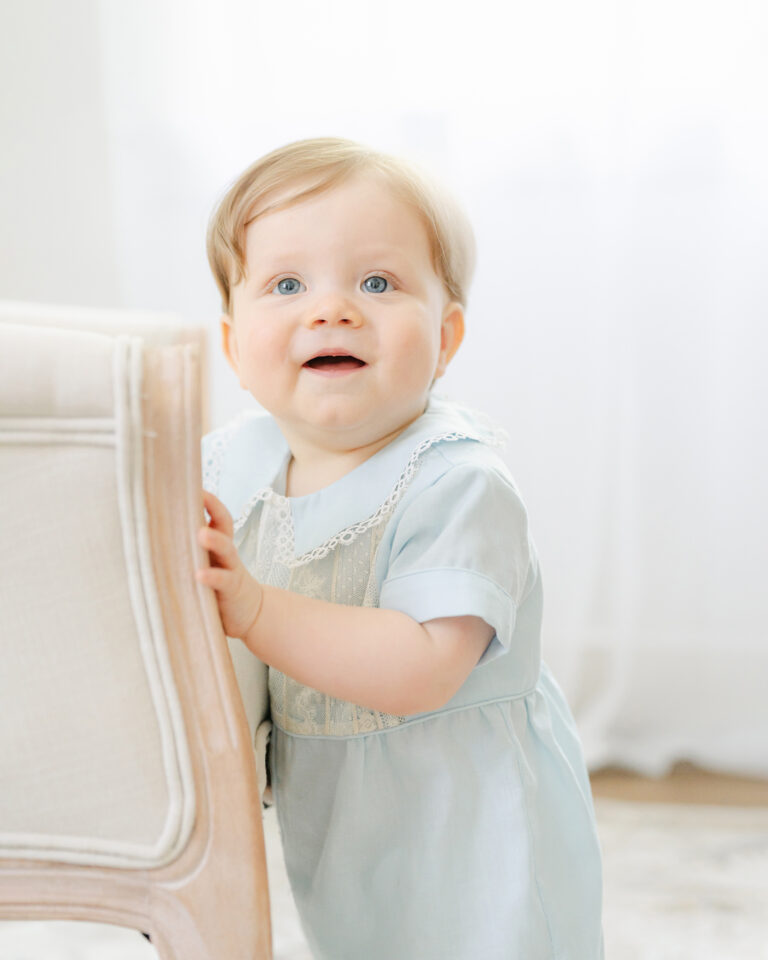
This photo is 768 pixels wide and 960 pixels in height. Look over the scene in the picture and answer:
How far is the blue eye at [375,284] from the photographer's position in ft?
2.67

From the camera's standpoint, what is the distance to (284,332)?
0.81m

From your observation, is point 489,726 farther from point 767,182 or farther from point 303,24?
point 303,24

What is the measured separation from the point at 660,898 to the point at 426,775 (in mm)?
736

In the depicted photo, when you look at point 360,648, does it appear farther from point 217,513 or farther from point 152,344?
point 152,344

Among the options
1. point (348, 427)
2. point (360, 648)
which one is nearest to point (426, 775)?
point (360, 648)

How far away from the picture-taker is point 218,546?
0.58 meters

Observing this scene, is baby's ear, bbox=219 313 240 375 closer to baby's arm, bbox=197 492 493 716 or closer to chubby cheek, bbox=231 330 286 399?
chubby cheek, bbox=231 330 286 399

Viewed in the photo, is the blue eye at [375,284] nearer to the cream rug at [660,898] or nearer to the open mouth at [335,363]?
the open mouth at [335,363]

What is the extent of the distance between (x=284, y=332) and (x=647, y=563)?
43.2 inches

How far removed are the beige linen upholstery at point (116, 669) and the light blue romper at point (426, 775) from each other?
201 mm

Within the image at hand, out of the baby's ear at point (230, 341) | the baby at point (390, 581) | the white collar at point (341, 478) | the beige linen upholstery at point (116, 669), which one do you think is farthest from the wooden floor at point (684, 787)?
the beige linen upholstery at point (116, 669)

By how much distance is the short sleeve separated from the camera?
71cm

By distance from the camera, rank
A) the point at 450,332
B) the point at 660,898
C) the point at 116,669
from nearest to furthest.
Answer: the point at 116,669 → the point at 450,332 → the point at 660,898

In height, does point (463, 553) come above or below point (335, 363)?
below
